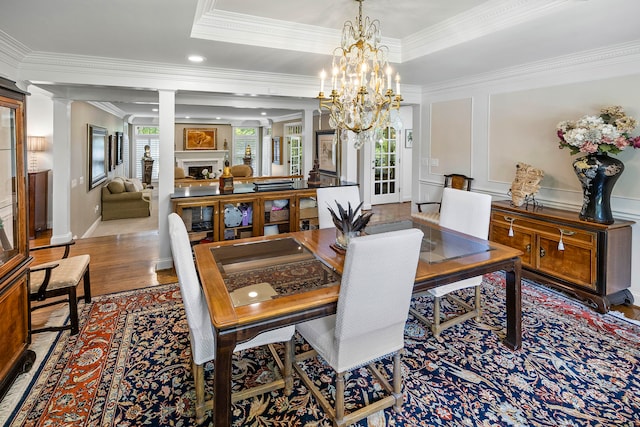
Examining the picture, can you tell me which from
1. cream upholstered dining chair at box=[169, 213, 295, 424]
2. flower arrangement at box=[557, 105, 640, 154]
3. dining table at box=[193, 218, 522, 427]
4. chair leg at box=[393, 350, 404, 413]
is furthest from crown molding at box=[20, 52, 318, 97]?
chair leg at box=[393, 350, 404, 413]

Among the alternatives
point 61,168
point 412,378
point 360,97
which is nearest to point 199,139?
point 61,168

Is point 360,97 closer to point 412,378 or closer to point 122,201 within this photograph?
point 412,378

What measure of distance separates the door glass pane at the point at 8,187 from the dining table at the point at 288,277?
1.07 meters

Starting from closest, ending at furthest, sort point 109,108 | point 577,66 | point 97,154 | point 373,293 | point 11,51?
point 373,293
point 11,51
point 577,66
point 97,154
point 109,108

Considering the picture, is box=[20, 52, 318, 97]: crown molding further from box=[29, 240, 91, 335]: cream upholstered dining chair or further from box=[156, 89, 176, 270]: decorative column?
box=[29, 240, 91, 335]: cream upholstered dining chair

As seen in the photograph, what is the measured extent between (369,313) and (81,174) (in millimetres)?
5902

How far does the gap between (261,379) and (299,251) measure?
842mm

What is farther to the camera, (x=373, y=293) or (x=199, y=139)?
(x=199, y=139)

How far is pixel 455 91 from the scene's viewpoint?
479 centimetres

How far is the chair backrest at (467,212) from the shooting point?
9.45ft

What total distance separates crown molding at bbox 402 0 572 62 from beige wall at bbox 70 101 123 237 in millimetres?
4920

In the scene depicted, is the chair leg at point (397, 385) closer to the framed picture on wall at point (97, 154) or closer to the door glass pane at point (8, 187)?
the door glass pane at point (8, 187)

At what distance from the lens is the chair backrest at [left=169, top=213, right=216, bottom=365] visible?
166cm

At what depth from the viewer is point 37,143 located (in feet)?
20.0
